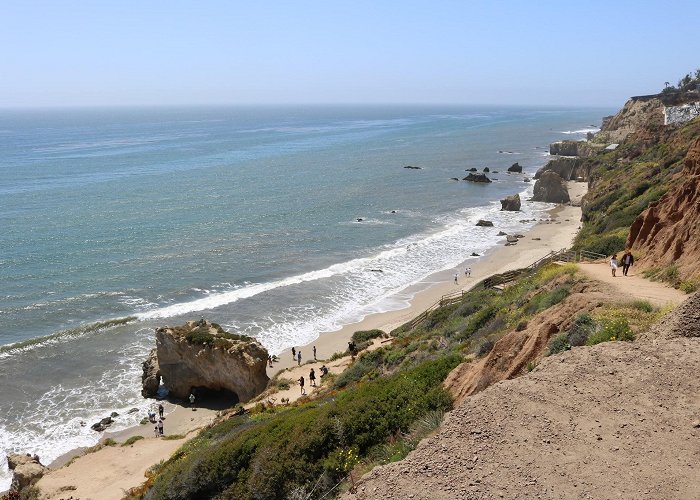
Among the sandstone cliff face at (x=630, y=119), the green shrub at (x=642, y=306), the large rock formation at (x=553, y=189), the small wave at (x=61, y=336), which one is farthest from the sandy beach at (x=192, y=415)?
the sandstone cliff face at (x=630, y=119)

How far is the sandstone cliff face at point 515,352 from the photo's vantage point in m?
12.1

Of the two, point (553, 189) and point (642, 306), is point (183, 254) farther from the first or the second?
point (553, 189)

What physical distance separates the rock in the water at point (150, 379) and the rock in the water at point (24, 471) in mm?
7011

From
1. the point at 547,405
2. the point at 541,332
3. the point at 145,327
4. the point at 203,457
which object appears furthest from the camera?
the point at 145,327

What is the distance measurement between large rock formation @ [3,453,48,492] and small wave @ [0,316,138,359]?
11469 millimetres

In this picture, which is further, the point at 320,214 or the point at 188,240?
the point at 320,214

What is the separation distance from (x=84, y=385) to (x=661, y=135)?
195ft

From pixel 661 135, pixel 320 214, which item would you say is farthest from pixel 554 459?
pixel 661 135

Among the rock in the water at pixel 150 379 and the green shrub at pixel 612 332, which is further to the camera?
the rock in the water at pixel 150 379

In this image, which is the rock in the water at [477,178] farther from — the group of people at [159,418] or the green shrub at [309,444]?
the green shrub at [309,444]

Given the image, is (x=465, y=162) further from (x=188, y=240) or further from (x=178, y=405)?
(x=178, y=405)

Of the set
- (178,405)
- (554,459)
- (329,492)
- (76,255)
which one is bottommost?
(178,405)

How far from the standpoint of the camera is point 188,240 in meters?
51.7

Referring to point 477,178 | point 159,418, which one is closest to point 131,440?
point 159,418
